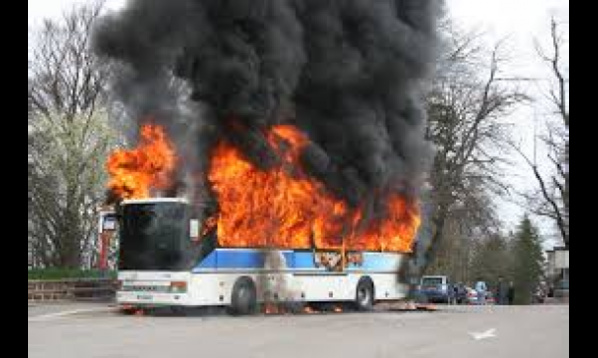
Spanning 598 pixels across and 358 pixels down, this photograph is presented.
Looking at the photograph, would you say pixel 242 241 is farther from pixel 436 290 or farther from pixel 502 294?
pixel 436 290

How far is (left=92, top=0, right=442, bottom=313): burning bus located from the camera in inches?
816

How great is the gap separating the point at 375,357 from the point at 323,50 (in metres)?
14.0

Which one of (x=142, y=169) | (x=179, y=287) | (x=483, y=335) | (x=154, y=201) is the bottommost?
(x=483, y=335)

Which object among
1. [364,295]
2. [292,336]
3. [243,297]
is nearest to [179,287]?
[243,297]

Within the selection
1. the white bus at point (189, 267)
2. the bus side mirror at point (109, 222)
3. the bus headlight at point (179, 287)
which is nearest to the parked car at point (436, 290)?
the white bus at point (189, 267)

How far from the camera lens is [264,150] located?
22.2 meters

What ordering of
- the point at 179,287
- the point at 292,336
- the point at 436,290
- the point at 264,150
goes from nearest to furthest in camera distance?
the point at 292,336 < the point at 179,287 < the point at 264,150 < the point at 436,290

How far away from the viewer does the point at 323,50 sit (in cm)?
2516

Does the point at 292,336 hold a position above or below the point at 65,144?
below

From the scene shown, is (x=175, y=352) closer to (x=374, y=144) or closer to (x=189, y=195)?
(x=189, y=195)

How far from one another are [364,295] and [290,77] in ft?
20.4

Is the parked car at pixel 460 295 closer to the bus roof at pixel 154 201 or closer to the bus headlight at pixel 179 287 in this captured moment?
the bus roof at pixel 154 201

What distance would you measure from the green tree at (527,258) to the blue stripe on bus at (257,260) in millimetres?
47449

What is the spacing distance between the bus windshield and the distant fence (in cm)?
718
